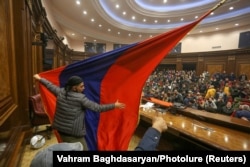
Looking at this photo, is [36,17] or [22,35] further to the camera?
[36,17]

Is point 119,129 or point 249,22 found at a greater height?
point 249,22

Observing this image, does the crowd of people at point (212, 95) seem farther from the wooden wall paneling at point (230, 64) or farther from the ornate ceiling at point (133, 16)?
the ornate ceiling at point (133, 16)

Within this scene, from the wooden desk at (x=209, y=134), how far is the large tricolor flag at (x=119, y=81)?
Answer: 0.84 metres

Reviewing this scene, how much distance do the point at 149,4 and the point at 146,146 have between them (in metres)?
12.2

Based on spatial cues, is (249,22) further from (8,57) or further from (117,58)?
(8,57)

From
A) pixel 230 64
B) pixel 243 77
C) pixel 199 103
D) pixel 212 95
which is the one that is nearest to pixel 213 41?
pixel 230 64

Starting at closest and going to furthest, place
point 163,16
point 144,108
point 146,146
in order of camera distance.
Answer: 1. point 146,146
2. point 144,108
3. point 163,16

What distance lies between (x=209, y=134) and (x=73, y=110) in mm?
1707

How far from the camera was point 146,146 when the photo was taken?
3.02 feet

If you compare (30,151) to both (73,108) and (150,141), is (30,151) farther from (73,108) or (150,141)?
(150,141)

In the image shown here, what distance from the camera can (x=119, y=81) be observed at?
197cm

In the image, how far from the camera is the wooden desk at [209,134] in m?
1.79

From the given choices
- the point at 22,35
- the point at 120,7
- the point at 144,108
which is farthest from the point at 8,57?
the point at 120,7

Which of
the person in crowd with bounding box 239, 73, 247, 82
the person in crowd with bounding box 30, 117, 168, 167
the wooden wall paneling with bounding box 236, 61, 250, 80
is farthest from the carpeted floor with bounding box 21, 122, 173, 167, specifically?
the wooden wall paneling with bounding box 236, 61, 250, 80
